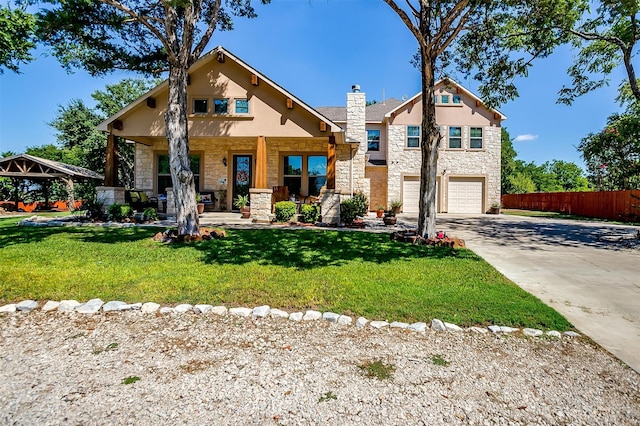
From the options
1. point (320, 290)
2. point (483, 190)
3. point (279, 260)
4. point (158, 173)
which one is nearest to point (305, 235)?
point (279, 260)

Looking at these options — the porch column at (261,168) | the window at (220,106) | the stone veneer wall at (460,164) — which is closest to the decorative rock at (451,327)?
the porch column at (261,168)

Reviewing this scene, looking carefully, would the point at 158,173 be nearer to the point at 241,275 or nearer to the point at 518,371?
the point at 241,275

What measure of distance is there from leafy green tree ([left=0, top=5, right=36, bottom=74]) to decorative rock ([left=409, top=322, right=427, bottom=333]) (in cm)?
1178

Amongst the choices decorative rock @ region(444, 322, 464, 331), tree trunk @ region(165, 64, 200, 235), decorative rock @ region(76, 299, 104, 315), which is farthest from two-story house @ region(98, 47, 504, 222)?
decorative rock @ region(76, 299, 104, 315)

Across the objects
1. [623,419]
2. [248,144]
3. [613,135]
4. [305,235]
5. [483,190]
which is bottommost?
[623,419]

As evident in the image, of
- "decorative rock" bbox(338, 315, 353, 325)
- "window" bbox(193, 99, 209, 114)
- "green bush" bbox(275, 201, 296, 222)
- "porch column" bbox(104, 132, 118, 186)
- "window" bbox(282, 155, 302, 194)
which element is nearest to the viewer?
"decorative rock" bbox(338, 315, 353, 325)

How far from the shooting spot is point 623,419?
2115 millimetres

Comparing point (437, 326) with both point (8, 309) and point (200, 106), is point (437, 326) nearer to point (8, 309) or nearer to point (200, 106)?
point (8, 309)

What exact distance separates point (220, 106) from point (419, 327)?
11531mm

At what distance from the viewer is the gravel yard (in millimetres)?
2143

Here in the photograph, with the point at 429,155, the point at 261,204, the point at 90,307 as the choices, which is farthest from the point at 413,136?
the point at 90,307

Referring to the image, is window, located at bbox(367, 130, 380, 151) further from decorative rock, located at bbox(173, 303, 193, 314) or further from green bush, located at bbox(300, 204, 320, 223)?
decorative rock, located at bbox(173, 303, 193, 314)

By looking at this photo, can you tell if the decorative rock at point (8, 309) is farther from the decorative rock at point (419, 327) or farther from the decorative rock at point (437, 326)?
the decorative rock at point (437, 326)

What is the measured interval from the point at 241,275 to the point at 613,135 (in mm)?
22747
